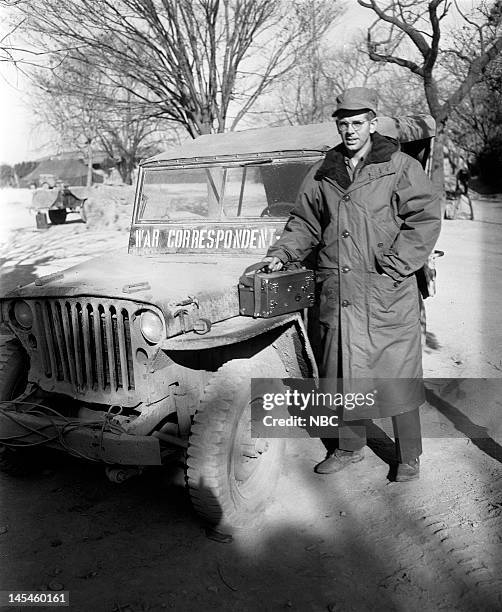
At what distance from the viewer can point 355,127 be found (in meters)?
2.81

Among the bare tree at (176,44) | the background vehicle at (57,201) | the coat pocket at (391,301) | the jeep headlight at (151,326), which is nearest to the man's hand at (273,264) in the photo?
the coat pocket at (391,301)

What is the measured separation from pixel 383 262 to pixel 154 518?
159 centimetres

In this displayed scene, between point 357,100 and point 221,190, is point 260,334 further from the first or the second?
point 221,190

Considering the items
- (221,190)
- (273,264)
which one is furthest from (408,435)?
(221,190)

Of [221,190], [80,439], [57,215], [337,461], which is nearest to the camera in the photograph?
[80,439]

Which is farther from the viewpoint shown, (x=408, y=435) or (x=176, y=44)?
(x=176, y=44)

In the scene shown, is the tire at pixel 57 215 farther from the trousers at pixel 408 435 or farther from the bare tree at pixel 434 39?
the trousers at pixel 408 435

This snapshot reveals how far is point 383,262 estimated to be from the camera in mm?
2799

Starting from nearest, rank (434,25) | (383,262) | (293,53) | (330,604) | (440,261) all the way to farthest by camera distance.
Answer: (330,604), (383,262), (293,53), (440,261), (434,25)

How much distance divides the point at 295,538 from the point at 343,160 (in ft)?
5.71

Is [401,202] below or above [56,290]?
above

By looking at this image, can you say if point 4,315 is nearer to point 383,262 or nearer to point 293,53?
point 383,262

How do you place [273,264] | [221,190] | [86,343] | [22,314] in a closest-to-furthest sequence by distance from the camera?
[86,343] → [273,264] → [22,314] → [221,190]

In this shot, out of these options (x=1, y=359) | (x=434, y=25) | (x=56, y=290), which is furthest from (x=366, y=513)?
(x=434, y=25)
